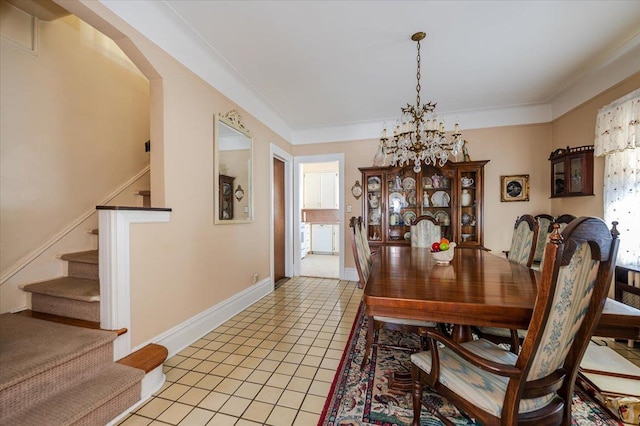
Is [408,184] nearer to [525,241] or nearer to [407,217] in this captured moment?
[407,217]

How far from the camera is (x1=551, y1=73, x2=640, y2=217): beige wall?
269 cm

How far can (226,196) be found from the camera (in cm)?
295

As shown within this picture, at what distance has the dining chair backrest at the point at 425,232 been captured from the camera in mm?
3441

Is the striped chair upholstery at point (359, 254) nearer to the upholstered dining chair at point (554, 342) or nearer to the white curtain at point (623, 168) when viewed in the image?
the upholstered dining chair at point (554, 342)

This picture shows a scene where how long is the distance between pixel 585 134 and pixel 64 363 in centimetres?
527

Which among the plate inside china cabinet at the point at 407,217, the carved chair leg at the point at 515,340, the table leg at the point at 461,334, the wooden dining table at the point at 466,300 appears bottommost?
the carved chair leg at the point at 515,340

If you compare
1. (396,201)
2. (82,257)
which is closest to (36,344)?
(82,257)

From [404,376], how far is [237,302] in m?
2.03

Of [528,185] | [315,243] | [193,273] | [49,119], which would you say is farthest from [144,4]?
[315,243]

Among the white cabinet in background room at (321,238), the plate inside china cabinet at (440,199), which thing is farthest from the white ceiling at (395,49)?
the white cabinet in background room at (321,238)

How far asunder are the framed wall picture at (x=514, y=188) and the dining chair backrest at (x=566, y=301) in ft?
11.7

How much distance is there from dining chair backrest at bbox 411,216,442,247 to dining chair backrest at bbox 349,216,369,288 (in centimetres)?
140

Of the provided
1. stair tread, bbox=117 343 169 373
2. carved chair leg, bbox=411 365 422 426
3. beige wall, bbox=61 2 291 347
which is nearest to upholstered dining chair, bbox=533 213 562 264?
carved chair leg, bbox=411 365 422 426

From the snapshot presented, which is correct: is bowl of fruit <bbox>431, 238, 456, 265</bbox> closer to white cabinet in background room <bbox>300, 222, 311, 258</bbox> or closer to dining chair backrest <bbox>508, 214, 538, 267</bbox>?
dining chair backrest <bbox>508, 214, 538, 267</bbox>
